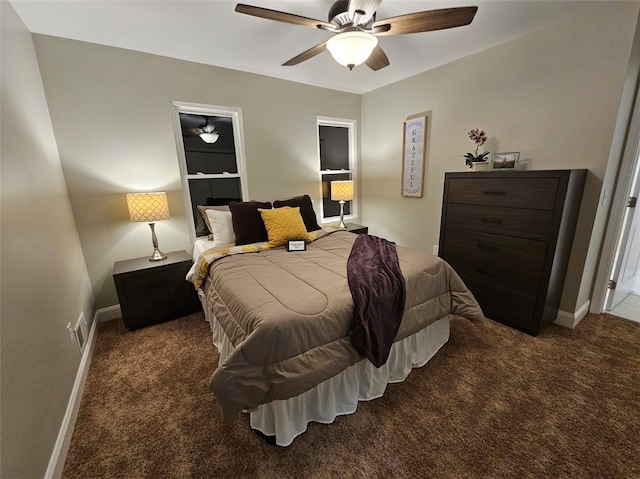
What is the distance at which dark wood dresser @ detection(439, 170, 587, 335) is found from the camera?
2008 mm

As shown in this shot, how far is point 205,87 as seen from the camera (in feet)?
9.21

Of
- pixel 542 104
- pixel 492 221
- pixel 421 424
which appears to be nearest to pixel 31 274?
pixel 421 424

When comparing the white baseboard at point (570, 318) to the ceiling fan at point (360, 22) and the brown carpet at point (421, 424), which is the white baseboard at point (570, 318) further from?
the ceiling fan at point (360, 22)

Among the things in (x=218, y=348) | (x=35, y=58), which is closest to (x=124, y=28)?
(x=35, y=58)

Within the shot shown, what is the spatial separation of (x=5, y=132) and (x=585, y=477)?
10.7 feet

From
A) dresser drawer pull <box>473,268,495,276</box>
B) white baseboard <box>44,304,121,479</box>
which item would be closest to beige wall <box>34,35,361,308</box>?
white baseboard <box>44,304,121,479</box>

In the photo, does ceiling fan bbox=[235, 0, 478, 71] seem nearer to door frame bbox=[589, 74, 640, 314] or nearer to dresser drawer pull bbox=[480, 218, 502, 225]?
dresser drawer pull bbox=[480, 218, 502, 225]

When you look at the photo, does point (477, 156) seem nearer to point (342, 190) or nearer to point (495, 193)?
point (495, 193)

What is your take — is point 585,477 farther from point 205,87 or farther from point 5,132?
point 205,87

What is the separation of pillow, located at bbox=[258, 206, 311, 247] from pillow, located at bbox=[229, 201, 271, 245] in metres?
0.07

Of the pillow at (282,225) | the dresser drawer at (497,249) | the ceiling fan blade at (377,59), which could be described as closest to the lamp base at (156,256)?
the pillow at (282,225)

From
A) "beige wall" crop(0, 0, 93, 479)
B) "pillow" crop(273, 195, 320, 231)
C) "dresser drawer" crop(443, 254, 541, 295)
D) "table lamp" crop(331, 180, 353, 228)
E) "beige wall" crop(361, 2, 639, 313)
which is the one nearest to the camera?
"beige wall" crop(0, 0, 93, 479)

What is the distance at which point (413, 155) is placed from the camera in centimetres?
336

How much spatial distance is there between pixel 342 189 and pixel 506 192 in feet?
6.12
